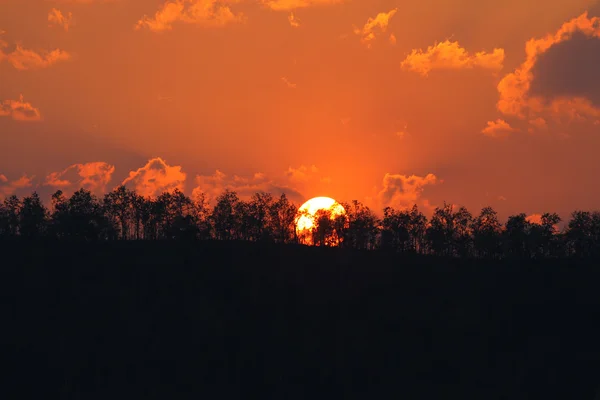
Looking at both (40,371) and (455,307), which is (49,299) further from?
(455,307)

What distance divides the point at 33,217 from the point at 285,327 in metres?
112

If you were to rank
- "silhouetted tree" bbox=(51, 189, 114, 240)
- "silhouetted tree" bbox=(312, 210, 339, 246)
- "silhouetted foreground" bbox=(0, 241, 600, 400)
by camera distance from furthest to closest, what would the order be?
"silhouetted tree" bbox=(312, 210, 339, 246)
"silhouetted tree" bbox=(51, 189, 114, 240)
"silhouetted foreground" bbox=(0, 241, 600, 400)

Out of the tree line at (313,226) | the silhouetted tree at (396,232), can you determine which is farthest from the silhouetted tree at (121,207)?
the silhouetted tree at (396,232)

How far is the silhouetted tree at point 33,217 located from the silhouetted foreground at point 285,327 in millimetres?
43201

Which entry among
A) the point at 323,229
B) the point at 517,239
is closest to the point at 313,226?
the point at 323,229

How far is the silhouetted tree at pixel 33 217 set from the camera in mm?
162475

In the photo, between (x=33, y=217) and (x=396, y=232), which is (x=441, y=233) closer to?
(x=396, y=232)

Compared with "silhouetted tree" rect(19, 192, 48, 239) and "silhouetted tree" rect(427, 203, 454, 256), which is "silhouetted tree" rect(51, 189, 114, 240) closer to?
"silhouetted tree" rect(19, 192, 48, 239)

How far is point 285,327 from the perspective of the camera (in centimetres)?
9094

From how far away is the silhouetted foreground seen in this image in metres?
76.6

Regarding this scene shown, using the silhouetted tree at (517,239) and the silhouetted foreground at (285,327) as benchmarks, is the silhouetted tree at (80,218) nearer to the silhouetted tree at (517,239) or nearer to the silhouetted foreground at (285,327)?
the silhouetted foreground at (285,327)

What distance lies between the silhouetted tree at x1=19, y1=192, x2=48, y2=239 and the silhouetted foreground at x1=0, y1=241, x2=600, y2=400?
142 ft

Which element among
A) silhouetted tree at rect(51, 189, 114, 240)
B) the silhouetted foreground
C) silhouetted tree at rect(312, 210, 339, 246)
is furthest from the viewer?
silhouetted tree at rect(312, 210, 339, 246)

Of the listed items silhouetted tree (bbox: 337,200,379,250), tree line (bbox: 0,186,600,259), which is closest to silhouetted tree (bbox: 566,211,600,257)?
tree line (bbox: 0,186,600,259)
